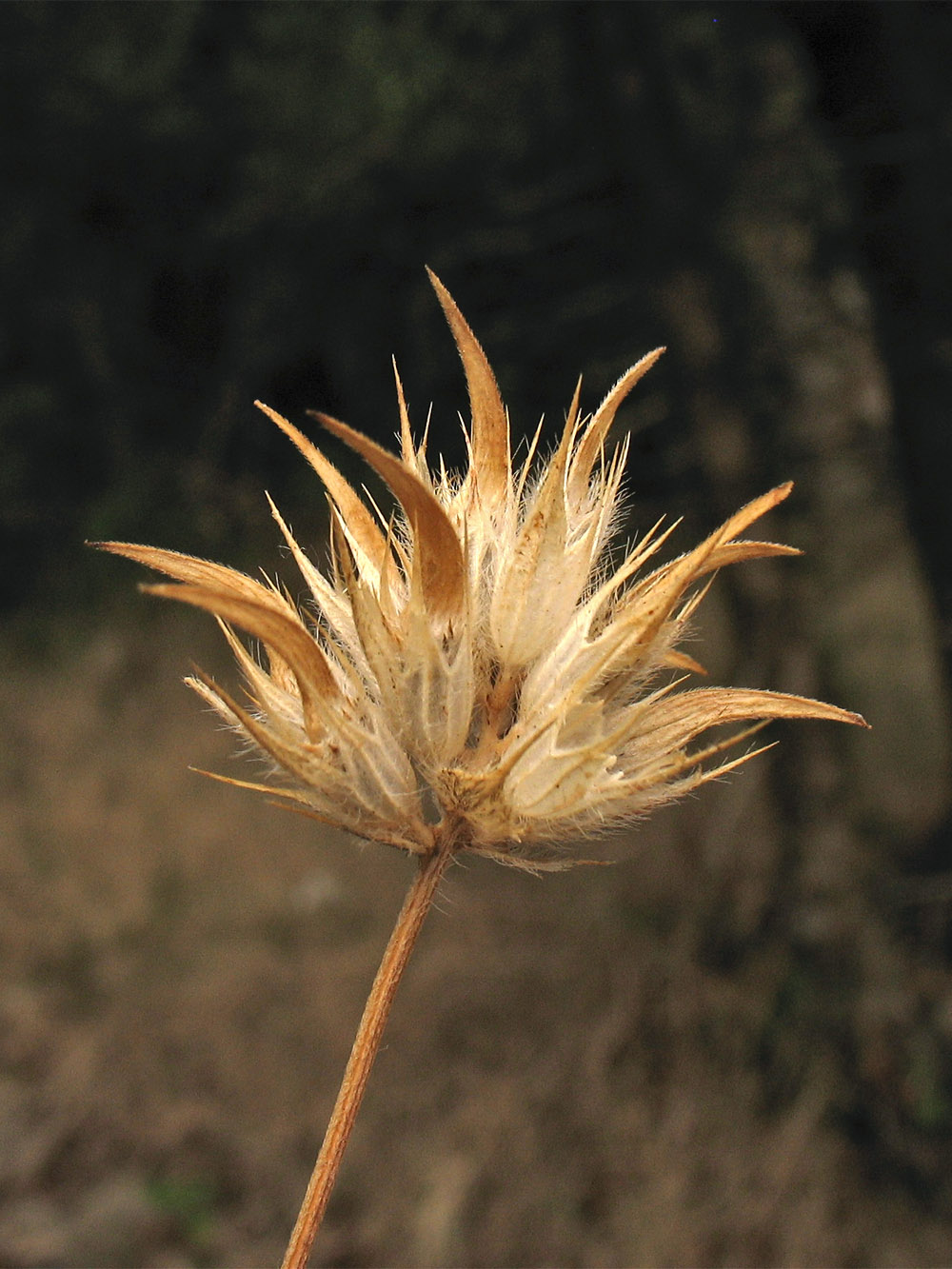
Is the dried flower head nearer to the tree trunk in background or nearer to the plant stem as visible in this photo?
the plant stem

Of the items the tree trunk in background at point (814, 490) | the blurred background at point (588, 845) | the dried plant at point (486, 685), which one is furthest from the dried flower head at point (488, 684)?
the tree trunk in background at point (814, 490)

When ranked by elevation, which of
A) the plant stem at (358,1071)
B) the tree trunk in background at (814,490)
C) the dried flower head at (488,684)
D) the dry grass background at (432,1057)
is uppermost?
the tree trunk in background at (814,490)

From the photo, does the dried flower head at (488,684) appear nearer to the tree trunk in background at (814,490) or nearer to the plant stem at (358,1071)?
the plant stem at (358,1071)

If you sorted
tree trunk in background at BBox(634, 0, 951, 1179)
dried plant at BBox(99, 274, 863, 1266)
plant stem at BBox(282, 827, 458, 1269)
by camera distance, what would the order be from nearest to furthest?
plant stem at BBox(282, 827, 458, 1269) → dried plant at BBox(99, 274, 863, 1266) → tree trunk in background at BBox(634, 0, 951, 1179)

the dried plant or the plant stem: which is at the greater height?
the dried plant

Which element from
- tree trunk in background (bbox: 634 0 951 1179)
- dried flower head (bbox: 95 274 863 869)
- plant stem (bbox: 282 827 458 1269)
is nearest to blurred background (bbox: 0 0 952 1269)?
tree trunk in background (bbox: 634 0 951 1179)

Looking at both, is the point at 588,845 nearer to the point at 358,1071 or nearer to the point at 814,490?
the point at 814,490

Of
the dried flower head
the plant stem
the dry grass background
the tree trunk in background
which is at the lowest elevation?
the dry grass background
